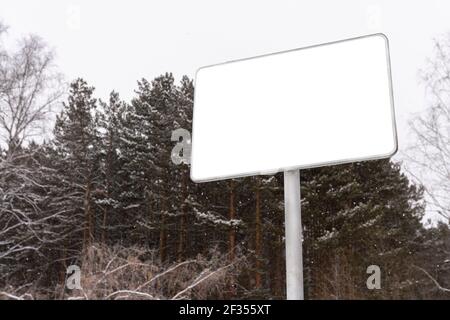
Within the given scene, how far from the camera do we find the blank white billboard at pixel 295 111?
4.57 feet

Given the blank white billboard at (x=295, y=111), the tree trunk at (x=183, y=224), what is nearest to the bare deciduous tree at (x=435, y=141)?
the tree trunk at (x=183, y=224)

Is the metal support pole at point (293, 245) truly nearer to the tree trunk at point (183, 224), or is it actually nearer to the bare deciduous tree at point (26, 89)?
the bare deciduous tree at point (26, 89)

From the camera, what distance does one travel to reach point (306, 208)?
15516 mm

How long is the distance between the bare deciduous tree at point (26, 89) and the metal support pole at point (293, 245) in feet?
38.3

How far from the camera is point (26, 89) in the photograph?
491 inches

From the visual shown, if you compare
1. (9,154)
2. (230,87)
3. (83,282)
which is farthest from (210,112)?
(9,154)

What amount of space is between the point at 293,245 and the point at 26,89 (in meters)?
12.3

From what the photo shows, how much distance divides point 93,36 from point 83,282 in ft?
129

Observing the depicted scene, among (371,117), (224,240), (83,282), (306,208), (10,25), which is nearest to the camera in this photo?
(371,117)

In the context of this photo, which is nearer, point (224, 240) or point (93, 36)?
point (224, 240)

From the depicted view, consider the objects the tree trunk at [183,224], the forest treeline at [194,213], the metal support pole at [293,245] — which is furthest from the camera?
the tree trunk at [183,224]

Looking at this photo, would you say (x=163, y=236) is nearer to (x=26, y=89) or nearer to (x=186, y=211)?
(x=186, y=211)
